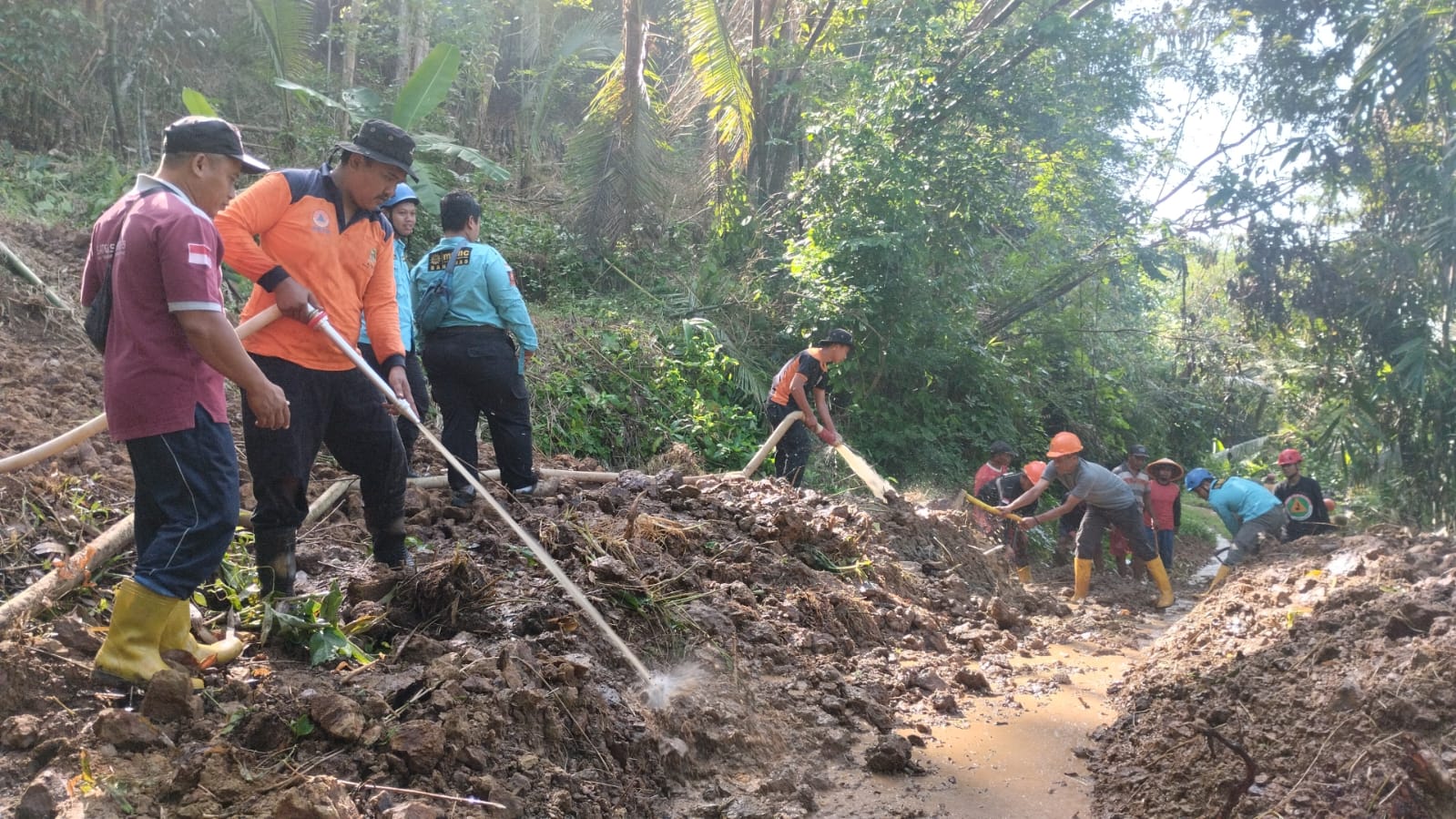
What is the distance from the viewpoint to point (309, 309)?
3.78 meters

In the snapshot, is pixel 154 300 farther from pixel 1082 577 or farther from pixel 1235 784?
pixel 1082 577

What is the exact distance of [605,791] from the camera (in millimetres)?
3596

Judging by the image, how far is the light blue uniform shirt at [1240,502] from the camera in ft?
31.5

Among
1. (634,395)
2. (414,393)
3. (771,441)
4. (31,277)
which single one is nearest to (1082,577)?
(771,441)

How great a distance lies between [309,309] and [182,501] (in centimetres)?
93

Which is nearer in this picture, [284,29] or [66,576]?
[66,576]

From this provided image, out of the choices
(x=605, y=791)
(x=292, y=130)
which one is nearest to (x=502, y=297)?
(x=605, y=791)

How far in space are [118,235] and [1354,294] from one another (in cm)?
1406

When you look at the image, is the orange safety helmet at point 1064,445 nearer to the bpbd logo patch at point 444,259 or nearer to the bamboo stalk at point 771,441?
the bamboo stalk at point 771,441

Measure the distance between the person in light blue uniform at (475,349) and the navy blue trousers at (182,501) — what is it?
8.86 ft

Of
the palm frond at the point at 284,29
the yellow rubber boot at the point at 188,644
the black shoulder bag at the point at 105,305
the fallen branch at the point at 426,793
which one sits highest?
the palm frond at the point at 284,29

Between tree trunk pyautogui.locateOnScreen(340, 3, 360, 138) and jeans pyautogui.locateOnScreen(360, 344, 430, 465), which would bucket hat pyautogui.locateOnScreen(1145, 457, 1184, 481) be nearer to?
jeans pyautogui.locateOnScreen(360, 344, 430, 465)

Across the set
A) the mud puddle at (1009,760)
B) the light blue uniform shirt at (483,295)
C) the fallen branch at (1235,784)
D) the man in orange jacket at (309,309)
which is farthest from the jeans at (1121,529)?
the man in orange jacket at (309,309)

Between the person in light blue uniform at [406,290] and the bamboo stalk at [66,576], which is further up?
the person in light blue uniform at [406,290]
